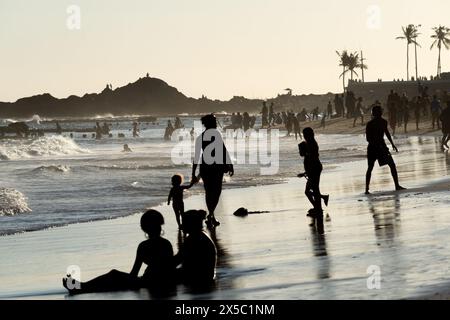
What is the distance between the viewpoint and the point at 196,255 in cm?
898

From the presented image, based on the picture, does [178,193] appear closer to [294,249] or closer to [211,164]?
[211,164]

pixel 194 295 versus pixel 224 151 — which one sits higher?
pixel 224 151

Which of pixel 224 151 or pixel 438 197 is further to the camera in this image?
pixel 438 197

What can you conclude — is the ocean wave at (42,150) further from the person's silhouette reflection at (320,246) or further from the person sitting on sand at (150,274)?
the person sitting on sand at (150,274)

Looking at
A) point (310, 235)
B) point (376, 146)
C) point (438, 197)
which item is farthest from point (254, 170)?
point (310, 235)

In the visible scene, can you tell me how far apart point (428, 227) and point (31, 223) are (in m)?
7.71

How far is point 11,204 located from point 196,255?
11688mm

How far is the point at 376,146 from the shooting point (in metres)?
18.1

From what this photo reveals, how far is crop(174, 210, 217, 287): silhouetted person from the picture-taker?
351 inches

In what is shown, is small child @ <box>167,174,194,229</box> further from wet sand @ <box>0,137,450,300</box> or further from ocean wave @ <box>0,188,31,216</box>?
ocean wave @ <box>0,188,31,216</box>
